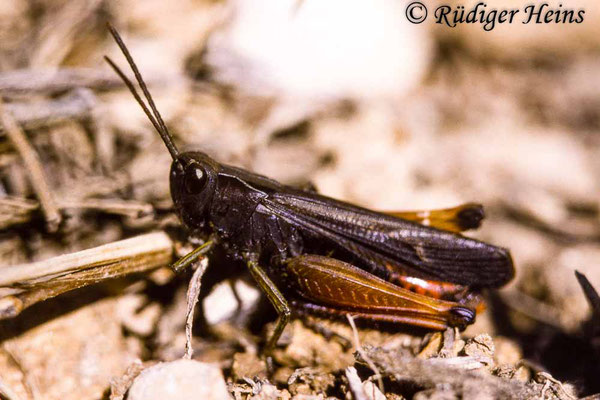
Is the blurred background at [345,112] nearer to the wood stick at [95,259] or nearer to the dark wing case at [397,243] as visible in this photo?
the wood stick at [95,259]

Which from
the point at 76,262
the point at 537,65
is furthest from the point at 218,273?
the point at 537,65

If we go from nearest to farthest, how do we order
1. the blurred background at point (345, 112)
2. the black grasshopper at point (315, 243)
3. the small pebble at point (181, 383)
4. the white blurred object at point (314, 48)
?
the small pebble at point (181, 383), the black grasshopper at point (315, 243), the blurred background at point (345, 112), the white blurred object at point (314, 48)

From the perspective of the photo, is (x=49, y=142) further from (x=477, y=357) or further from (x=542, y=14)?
(x=542, y=14)

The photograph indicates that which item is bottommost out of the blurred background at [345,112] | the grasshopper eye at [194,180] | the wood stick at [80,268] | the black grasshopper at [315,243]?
the wood stick at [80,268]

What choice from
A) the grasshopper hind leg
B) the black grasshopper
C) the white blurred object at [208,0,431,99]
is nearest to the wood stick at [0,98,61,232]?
the black grasshopper

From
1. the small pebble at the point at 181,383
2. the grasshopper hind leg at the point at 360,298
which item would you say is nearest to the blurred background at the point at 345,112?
the grasshopper hind leg at the point at 360,298

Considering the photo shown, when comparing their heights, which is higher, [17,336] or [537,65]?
[537,65]
